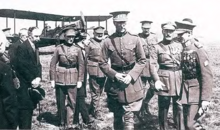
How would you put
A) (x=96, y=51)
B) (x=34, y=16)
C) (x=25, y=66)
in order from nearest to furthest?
(x=25, y=66) < (x=96, y=51) < (x=34, y=16)

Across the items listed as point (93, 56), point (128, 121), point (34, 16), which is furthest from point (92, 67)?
point (34, 16)

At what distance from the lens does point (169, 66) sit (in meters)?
6.21

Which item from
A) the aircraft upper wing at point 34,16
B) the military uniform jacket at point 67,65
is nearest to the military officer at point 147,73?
the military uniform jacket at point 67,65

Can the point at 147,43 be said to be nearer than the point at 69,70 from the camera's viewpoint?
No

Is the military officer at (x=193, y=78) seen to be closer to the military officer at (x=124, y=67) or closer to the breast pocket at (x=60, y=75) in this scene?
the military officer at (x=124, y=67)

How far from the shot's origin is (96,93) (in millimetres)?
7848

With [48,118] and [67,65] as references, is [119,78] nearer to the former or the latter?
[67,65]

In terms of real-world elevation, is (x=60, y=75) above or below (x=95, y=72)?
above

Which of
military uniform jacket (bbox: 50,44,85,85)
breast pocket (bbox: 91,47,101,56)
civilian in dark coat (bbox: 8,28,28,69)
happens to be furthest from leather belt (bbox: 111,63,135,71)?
breast pocket (bbox: 91,47,101,56)

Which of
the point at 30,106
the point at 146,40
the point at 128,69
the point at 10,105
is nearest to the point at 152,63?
the point at 128,69

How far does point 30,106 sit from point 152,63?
251 centimetres

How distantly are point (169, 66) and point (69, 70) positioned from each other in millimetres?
2064

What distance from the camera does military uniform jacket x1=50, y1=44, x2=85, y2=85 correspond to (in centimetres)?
634

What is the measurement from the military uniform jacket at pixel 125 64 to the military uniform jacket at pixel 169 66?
929mm
